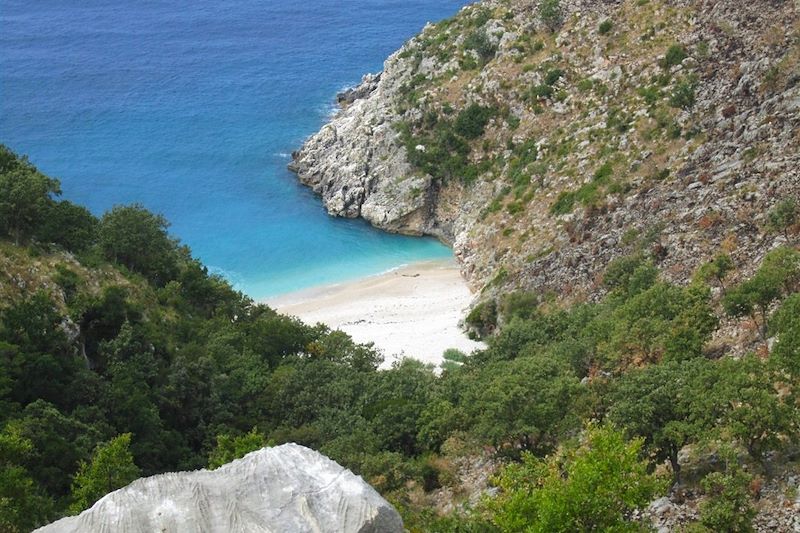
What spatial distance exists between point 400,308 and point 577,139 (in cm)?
1921

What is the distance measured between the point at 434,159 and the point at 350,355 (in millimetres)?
35180

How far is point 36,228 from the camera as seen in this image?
175 ft

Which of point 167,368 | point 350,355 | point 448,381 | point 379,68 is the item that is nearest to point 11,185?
point 167,368

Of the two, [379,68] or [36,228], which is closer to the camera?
[36,228]

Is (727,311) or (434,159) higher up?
(434,159)

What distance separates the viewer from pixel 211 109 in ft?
391

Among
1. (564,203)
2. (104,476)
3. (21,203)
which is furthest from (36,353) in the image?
(564,203)

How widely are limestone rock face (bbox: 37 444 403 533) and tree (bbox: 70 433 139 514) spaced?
1097 cm

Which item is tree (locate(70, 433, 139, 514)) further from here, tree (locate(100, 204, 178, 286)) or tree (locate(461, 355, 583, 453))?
tree (locate(100, 204, 178, 286))

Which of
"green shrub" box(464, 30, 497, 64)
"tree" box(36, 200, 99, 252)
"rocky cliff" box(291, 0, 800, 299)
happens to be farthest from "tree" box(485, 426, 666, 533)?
"green shrub" box(464, 30, 497, 64)

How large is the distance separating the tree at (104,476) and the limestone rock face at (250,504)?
1097cm

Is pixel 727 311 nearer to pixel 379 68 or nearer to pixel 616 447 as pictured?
pixel 616 447

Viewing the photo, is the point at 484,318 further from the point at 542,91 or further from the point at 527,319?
the point at 542,91

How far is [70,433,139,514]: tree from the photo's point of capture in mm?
32781
